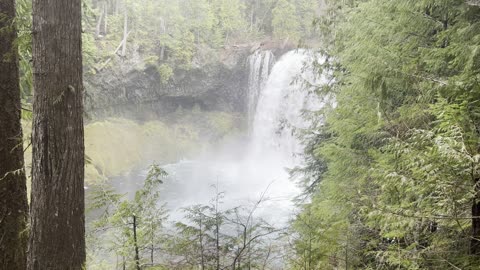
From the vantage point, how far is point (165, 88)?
84.7ft

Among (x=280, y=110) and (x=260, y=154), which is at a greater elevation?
(x=280, y=110)

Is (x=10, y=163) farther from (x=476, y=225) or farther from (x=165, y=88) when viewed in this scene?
(x=165, y=88)

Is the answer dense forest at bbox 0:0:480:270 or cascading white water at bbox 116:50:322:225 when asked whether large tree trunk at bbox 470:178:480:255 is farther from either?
cascading white water at bbox 116:50:322:225

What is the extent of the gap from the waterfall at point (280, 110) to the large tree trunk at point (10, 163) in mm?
18017

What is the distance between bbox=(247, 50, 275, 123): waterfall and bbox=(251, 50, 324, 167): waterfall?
32.7 inches

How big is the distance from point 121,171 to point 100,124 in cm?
416

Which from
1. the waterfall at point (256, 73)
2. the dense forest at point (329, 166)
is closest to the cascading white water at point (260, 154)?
the waterfall at point (256, 73)

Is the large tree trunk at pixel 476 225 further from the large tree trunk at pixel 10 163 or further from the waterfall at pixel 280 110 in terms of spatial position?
the waterfall at pixel 280 110

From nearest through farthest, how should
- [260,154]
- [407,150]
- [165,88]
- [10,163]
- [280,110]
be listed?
[407,150] → [10,163] → [280,110] → [260,154] → [165,88]

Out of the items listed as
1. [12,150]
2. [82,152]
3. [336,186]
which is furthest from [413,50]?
[12,150]

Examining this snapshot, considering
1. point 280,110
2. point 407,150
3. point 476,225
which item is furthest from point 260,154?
point 476,225

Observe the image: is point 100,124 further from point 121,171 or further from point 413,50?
point 413,50

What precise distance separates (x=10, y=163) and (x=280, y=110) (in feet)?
66.6

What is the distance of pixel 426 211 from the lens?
2504mm
